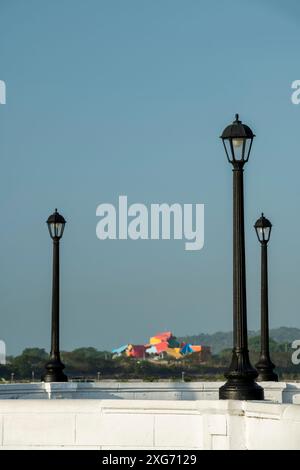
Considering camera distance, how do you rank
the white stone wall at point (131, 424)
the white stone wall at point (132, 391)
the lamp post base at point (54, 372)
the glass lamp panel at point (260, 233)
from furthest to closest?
the glass lamp panel at point (260, 233) → the lamp post base at point (54, 372) → the white stone wall at point (132, 391) → the white stone wall at point (131, 424)

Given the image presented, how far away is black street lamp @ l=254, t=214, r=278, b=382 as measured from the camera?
33.8 m

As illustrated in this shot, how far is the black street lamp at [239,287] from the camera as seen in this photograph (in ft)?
65.4

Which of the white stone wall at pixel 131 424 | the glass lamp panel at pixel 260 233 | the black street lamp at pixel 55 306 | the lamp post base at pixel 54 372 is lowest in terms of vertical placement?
the white stone wall at pixel 131 424

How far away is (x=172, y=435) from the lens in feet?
63.2

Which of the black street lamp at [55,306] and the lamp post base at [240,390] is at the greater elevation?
the black street lamp at [55,306]

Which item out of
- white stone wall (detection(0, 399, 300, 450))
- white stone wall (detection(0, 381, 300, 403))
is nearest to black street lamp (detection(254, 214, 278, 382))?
white stone wall (detection(0, 381, 300, 403))

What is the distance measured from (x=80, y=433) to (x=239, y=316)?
322cm

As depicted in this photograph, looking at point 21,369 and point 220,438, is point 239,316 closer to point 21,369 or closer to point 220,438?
point 220,438

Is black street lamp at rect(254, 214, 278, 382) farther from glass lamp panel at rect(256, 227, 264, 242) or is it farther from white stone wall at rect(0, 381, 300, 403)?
white stone wall at rect(0, 381, 300, 403)

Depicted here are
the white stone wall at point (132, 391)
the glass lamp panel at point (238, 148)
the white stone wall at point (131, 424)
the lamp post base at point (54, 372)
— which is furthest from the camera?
the lamp post base at point (54, 372)

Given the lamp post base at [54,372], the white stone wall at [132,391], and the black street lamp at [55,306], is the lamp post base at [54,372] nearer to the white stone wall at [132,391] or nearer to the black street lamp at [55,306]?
the black street lamp at [55,306]

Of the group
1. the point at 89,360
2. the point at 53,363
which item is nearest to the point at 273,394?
the point at 53,363

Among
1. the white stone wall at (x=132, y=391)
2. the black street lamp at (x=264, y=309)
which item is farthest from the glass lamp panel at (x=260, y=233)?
the white stone wall at (x=132, y=391)

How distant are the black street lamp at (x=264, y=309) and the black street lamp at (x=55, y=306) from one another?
5506mm
